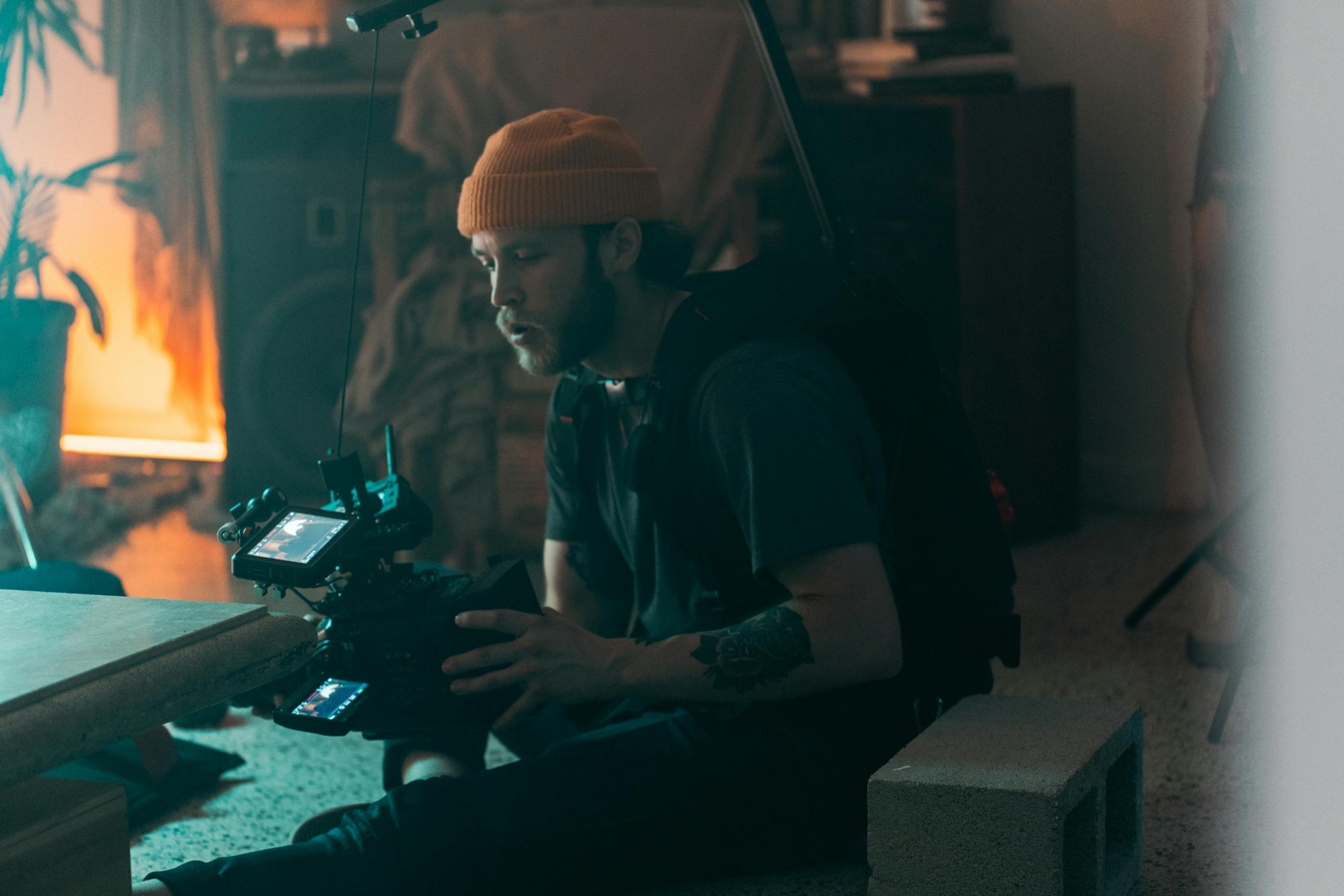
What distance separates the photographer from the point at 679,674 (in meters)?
1.31

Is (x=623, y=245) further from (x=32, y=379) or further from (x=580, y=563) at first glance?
(x=32, y=379)

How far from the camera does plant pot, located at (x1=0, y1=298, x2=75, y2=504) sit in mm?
2596

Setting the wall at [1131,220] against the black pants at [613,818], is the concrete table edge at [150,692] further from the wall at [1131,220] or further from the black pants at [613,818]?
the wall at [1131,220]

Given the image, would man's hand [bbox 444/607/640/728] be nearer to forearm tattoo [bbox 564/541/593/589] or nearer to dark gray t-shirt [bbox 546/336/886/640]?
dark gray t-shirt [bbox 546/336/886/640]

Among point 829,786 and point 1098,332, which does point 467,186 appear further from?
point 1098,332

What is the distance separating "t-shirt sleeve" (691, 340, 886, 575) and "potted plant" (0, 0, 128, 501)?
1.80 meters

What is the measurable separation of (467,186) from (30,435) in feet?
5.13

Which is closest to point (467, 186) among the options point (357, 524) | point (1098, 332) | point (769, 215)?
point (357, 524)

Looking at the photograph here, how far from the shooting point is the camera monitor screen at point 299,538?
45.9 inches

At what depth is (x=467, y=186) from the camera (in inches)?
61.1

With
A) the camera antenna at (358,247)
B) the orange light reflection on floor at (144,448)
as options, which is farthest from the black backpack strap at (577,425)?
the orange light reflection on floor at (144,448)

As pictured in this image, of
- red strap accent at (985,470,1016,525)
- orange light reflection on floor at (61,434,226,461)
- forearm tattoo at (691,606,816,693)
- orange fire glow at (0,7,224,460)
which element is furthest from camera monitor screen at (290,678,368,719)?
orange light reflection on floor at (61,434,226,461)

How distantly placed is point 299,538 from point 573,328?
46 cm

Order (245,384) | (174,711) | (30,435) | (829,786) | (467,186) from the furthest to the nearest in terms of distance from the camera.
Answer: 1. (245,384)
2. (30,435)
3. (467,186)
4. (829,786)
5. (174,711)
